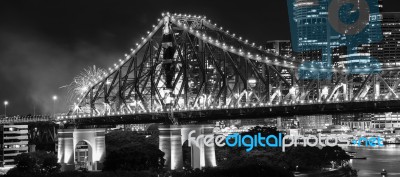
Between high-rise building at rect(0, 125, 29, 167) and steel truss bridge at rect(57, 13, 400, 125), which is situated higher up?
steel truss bridge at rect(57, 13, 400, 125)

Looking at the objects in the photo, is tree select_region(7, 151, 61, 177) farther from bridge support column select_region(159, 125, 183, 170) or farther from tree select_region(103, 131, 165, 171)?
bridge support column select_region(159, 125, 183, 170)

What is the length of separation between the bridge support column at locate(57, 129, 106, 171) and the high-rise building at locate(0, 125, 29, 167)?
19585 mm

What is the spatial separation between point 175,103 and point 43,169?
1456 cm

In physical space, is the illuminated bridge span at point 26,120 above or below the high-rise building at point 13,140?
above

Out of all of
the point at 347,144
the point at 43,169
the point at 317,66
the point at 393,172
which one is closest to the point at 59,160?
the point at 43,169

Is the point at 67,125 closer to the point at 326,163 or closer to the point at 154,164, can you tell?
the point at 154,164

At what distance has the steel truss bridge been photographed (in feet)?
231

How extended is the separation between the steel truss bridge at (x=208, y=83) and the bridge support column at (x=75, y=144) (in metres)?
1.51

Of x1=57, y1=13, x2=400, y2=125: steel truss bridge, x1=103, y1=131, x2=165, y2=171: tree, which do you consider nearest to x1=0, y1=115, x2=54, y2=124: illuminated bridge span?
x1=57, y1=13, x2=400, y2=125: steel truss bridge

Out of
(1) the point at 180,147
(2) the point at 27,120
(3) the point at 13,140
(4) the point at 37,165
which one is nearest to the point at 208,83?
(1) the point at 180,147

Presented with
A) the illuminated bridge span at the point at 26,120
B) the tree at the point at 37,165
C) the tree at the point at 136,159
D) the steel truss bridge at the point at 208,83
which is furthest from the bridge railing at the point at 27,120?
the tree at the point at 136,159

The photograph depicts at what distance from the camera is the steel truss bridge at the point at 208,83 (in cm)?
7050

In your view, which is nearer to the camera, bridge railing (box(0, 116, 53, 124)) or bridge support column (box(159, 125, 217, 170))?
bridge support column (box(159, 125, 217, 170))

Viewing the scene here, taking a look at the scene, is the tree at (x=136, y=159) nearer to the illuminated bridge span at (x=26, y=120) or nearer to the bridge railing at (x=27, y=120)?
the illuminated bridge span at (x=26, y=120)
